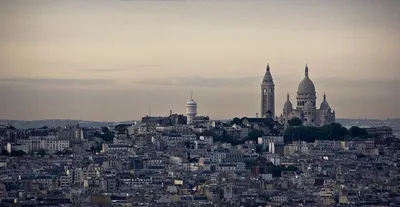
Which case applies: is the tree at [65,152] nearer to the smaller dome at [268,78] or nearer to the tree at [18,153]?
the tree at [18,153]

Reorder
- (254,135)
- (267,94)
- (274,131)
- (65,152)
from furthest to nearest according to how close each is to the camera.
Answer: (267,94)
(274,131)
(254,135)
(65,152)

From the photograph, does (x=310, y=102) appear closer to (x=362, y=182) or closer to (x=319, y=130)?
(x=319, y=130)

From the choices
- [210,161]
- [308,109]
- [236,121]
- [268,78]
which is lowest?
[210,161]

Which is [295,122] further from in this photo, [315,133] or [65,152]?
[65,152]

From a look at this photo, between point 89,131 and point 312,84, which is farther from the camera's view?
point 312,84

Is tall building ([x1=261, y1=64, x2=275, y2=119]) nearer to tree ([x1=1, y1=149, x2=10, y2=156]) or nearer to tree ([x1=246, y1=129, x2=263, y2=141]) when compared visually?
tree ([x1=246, y1=129, x2=263, y2=141])

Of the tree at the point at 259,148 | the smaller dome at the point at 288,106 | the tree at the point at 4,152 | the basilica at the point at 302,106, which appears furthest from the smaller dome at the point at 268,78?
the tree at the point at 4,152

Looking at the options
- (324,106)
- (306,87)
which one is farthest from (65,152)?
(306,87)

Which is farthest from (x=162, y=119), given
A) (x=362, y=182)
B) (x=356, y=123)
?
(x=362, y=182)
